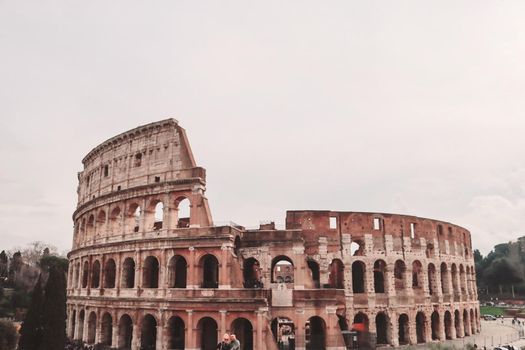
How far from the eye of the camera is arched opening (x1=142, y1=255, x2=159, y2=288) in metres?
26.7

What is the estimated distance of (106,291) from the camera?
28.7 metres

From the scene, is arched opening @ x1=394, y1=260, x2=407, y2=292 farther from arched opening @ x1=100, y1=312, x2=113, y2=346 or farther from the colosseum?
arched opening @ x1=100, y1=312, x2=113, y2=346

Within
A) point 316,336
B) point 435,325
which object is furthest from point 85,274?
point 435,325

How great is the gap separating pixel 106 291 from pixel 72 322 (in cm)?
642

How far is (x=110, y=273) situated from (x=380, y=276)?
19737mm

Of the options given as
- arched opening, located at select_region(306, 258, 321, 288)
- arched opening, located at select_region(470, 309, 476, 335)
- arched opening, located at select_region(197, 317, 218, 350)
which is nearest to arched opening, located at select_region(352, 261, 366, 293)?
arched opening, located at select_region(306, 258, 321, 288)

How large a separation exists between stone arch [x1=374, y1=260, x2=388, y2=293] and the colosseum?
8cm

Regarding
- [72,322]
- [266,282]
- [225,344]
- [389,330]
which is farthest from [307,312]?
[72,322]

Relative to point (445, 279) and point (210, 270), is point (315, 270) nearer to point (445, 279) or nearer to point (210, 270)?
point (210, 270)

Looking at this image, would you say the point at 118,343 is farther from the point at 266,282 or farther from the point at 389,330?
the point at 389,330

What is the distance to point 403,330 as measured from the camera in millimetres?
29812

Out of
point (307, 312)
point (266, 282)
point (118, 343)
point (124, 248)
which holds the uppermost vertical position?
point (124, 248)

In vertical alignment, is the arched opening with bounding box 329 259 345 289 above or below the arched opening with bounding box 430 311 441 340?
above

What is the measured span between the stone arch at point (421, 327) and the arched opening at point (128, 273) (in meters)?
20.4
